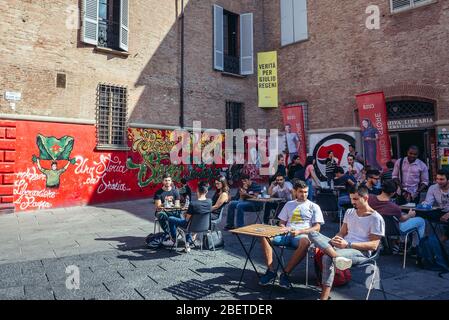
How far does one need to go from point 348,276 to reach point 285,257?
145 cm

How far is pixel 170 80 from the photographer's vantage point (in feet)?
49.3

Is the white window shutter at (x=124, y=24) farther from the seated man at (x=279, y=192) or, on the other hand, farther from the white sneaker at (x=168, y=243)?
the white sneaker at (x=168, y=243)

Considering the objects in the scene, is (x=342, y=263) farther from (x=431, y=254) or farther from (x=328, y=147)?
(x=328, y=147)

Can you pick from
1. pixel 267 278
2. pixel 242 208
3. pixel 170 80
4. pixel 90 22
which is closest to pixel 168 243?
pixel 242 208

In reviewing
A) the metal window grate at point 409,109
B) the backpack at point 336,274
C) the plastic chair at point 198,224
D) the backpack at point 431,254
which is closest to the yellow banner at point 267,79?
the metal window grate at point 409,109

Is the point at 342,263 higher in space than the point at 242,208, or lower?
lower

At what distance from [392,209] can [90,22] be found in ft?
39.0

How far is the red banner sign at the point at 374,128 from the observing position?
1341 cm

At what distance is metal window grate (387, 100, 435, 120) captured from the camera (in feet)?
43.3

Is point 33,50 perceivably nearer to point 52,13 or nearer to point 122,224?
point 52,13

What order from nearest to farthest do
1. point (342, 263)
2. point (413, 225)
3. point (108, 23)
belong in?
point (342, 263) < point (413, 225) < point (108, 23)

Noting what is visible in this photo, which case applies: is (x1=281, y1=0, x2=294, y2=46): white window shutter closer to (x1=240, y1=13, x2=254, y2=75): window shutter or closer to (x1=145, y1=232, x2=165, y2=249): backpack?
(x1=240, y1=13, x2=254, y2=75): window shutter

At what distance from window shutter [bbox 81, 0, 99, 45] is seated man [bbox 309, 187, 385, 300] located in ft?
37.3

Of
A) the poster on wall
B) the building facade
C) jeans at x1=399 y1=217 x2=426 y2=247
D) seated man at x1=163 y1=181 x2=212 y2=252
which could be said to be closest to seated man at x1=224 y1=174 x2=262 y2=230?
seated man at x1=163 y1=181 x2=212 y2=252
